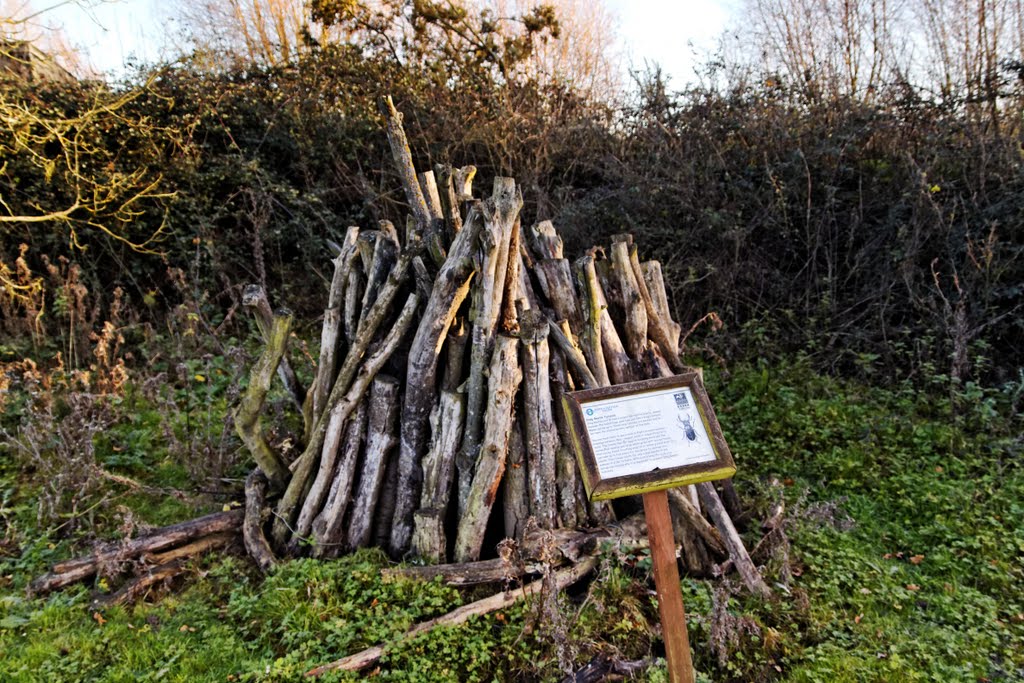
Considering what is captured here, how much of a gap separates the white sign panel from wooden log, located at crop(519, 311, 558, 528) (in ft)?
3.18

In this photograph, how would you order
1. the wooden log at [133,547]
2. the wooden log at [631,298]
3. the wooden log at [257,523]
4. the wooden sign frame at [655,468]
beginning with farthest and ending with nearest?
the wooden log at [631,298], the wooden log at [257,523], the wooden log at [133,547], the wooden sign frame at [655,468]

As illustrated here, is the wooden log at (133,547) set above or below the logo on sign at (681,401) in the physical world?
below

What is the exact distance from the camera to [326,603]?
3338 mm

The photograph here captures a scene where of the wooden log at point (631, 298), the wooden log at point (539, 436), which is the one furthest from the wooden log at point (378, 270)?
the wooden log at point (631, 298)

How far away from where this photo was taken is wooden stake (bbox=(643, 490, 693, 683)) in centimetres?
255

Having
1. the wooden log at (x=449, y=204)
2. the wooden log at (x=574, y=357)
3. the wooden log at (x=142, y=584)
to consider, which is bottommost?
the wooden log at (x=142, y=584)

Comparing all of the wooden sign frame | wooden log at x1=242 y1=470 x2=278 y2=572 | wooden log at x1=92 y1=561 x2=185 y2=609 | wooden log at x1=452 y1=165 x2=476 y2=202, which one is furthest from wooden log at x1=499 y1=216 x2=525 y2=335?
wooden log at x1=92 y1=561 x2=185 y2=609

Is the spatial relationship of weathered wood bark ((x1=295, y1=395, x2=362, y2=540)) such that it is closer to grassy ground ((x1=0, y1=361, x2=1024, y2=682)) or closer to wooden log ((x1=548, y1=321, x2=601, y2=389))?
grassy ground ((x1=0, y1=361, x2=1024, y2=682))

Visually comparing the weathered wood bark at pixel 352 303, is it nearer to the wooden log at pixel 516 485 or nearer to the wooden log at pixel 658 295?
the wooden log at pixel 516 485

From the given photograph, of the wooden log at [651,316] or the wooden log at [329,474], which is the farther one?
the wooden log at [651,316]

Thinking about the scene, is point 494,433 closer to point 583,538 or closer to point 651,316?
point 583,538

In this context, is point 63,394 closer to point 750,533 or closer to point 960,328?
point 750,533

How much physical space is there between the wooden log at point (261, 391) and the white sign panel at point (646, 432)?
6.68ft

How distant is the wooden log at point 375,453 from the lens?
12.3 ft
